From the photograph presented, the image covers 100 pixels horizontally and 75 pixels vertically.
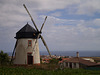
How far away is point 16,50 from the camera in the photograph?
26.8 m

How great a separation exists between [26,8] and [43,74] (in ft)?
55.6

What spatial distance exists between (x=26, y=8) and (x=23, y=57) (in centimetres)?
1063

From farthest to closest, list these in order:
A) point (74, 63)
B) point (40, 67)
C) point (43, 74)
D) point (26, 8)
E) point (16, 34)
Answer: point (74, 63) < point (26, 8) < point (16, 34) < point (40, 67) < point (43, 74)

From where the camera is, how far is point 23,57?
2561cm

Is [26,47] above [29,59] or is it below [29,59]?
above

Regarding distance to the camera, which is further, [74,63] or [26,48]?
[74,63]

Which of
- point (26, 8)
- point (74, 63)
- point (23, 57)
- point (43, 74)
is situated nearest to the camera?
point (43, 74)

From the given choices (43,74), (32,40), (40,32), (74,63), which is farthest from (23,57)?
(74,63)

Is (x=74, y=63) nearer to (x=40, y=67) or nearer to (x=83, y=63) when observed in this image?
(x=83, y=63)

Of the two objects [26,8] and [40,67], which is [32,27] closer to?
[26,8]

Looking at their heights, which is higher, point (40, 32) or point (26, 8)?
point (26, 8)

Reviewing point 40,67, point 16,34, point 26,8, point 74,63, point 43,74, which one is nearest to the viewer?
point 43,74

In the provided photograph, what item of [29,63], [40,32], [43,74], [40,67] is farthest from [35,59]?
[43,74]

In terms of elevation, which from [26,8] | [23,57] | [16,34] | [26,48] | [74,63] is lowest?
[74,63]
